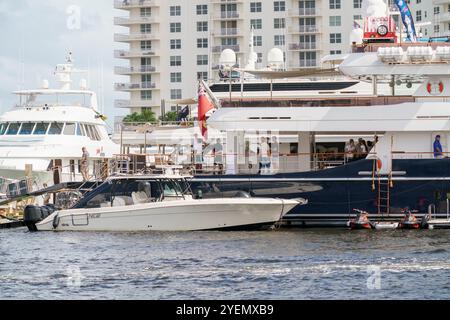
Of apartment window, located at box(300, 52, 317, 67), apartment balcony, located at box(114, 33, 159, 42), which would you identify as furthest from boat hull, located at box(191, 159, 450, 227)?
apartment balcony, located at box(114, 33, 159, 42)

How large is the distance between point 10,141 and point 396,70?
20.3 metres

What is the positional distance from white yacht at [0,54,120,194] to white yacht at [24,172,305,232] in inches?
353

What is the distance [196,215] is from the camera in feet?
121

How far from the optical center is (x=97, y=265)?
2831 cm

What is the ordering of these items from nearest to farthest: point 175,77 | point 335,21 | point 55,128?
1. point 55,128
2. point 335,21
3. point 175,77

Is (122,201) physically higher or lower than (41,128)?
lower

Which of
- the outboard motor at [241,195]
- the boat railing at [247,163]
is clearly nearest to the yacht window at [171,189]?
the boat railing at [247,163]

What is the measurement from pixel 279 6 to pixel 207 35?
799cm

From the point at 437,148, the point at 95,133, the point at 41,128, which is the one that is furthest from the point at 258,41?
the point at 437,148

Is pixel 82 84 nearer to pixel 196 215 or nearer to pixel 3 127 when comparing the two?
pixel 3 127

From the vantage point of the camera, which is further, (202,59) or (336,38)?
(202,59)

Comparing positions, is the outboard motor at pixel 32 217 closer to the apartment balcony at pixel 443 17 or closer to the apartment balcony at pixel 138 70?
the apartment balcony at pixel 443 17

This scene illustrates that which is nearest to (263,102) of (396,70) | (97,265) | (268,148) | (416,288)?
(268,148)

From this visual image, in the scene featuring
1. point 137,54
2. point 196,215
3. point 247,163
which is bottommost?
point 196,215
